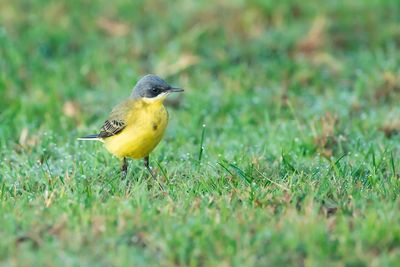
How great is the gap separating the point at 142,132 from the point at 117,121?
352 millimetres

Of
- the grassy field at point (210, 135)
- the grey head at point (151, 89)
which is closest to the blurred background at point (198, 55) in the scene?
the grassy field at point (210, 135)

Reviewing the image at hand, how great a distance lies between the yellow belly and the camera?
6.75 metres

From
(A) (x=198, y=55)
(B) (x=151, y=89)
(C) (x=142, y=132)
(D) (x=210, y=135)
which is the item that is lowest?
(D) (x=210, y=135)

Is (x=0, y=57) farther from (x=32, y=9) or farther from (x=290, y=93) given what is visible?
(x=290, y=93)

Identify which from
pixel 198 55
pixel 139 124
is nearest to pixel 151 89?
pixel 139 124

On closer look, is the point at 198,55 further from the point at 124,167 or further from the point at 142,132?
the point at 142,132

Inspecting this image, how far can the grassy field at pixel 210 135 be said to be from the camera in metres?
5.12

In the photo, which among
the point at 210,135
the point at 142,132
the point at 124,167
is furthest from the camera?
the point at 210,135

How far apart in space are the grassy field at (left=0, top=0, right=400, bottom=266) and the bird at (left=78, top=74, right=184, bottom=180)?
20 cm

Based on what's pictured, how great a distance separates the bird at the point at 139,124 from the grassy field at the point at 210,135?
20 centimetres

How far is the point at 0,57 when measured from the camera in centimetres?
1016

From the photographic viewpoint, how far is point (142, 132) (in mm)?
6758

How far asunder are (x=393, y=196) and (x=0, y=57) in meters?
5.72

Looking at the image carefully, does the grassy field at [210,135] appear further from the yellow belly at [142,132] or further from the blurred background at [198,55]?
the yellow belly at [142,132]
